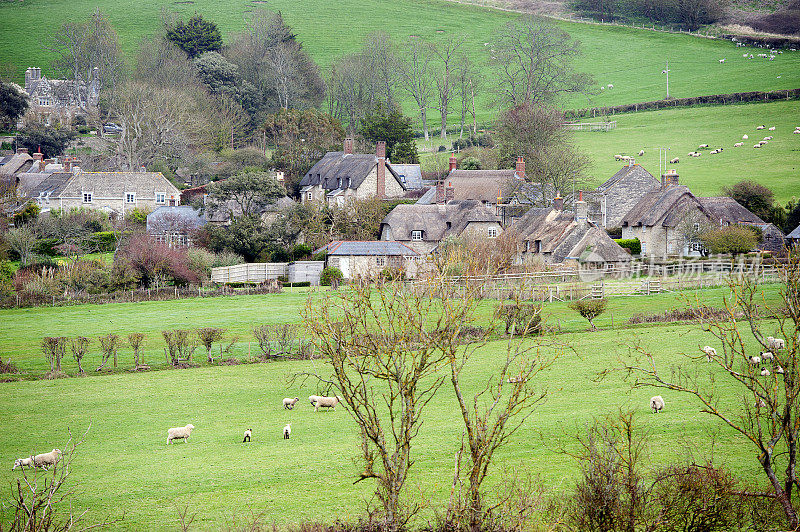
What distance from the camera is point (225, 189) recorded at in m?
64.1

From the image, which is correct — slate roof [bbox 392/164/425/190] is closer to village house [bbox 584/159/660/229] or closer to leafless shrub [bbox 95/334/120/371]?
village house [bbox 584/159/660/229]

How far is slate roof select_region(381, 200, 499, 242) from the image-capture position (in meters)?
63.1

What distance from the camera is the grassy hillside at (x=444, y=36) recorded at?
349ft

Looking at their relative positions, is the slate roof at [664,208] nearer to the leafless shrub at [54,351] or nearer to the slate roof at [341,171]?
the slate roof at [341,171]

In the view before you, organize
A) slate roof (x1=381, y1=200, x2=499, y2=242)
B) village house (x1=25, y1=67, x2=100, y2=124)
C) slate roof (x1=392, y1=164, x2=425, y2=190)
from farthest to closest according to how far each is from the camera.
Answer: village house (x1=25, y1=67, x2=100, y2=124) < slate roof (x1=392, y1=164, x2=425, y2=190) < slate roof (x1=381, y1=200, x2=499, y2=242)

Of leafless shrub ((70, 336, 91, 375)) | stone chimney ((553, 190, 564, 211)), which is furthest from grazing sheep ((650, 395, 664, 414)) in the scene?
stone chimney ((553, 190, 564, 211))

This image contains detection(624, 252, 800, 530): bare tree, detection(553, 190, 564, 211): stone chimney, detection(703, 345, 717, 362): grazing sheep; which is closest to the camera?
detection(624, 252, 800, 530): bare tree

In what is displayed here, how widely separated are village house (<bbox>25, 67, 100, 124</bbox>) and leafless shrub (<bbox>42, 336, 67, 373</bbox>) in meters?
80.6

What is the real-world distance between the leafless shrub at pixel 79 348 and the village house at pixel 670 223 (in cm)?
4101

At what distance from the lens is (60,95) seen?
11312cm

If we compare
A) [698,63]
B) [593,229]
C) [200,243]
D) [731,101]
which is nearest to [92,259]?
[200,243]

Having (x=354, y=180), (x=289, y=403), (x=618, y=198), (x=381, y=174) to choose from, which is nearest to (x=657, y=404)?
(x=289, y=403)

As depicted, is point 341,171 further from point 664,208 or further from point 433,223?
point 664,208

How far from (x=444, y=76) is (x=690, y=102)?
30.7 m
